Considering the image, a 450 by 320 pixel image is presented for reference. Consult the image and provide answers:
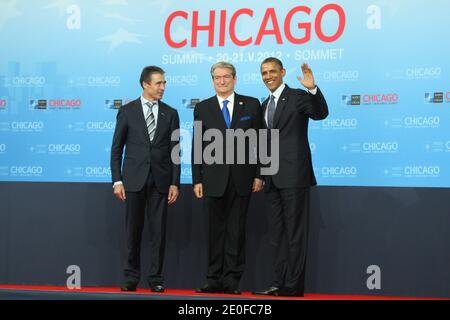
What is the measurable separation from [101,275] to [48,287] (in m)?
0.46

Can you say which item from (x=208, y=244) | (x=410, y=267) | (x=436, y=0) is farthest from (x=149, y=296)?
(x=436, y=0)

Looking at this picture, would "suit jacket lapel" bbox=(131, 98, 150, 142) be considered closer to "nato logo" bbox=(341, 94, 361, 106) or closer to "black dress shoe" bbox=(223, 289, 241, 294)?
"black dress shoe" bbox=(223, 289, 241, 294)

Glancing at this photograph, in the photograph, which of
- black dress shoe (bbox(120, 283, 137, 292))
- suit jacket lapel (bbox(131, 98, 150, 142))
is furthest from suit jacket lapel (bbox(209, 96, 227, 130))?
black dress shoe (bbox(120, 283, 137, 292))

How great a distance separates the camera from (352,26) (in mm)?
7238

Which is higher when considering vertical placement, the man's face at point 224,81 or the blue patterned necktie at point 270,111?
the man's face at point 224,81

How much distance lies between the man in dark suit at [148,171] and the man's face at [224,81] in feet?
1.52

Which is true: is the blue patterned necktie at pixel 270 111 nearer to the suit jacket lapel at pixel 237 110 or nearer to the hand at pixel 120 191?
the suit jacket lapel at pixel 237 110

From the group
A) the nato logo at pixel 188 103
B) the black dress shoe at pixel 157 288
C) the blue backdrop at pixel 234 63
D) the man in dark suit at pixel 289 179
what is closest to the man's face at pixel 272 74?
the man in dark suit at pixel 289 179

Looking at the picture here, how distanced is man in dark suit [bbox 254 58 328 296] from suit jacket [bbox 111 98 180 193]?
2.59 ft

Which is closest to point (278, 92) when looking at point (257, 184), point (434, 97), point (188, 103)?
point (257, 184)

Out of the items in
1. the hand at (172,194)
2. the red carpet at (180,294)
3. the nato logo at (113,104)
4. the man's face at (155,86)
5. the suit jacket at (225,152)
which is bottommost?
the red carpet at (180,294)

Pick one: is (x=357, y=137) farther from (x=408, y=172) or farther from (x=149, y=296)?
(x=149, y=296)

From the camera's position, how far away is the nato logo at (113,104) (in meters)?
7.64

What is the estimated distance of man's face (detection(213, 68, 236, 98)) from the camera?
22.1 ft
